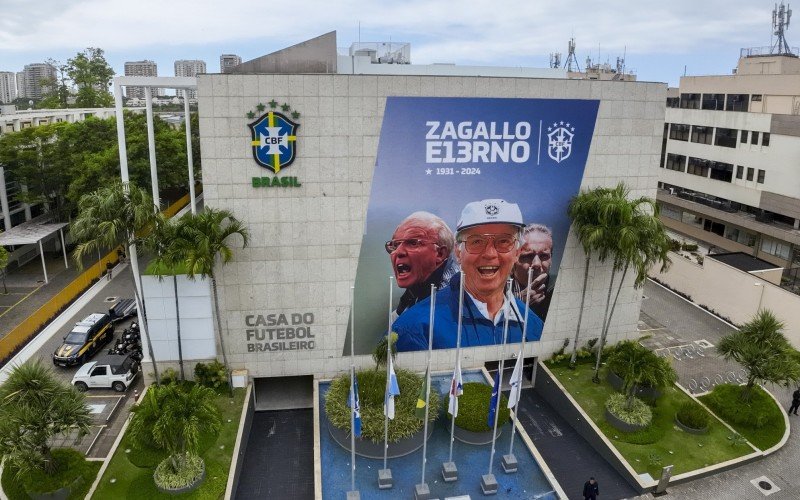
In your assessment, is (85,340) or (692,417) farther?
(85,340)

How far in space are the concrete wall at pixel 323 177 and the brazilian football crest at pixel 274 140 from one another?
1.10 feet

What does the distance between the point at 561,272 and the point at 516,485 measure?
423 inches

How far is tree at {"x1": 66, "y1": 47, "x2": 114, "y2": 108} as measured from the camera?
78.2m

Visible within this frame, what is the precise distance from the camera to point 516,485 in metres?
21.2

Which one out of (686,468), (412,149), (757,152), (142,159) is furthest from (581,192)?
(142,159)

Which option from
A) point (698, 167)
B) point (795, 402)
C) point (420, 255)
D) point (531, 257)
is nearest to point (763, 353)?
point (795, 402)

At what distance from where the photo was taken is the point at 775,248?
4409cm

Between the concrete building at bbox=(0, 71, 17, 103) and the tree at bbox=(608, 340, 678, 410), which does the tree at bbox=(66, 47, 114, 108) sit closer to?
the tree at bbox=(608, 340, 678, 410)

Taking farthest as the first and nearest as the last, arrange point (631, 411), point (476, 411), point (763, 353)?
point (631, 411) → point (763, 353) → point (476, 411)

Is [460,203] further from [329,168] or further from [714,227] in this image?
[714,227]

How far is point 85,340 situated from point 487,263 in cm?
2152

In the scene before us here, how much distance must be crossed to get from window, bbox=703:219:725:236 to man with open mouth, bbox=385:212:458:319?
117ft

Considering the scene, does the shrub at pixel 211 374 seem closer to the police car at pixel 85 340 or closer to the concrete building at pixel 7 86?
the police car at pixel 85 340

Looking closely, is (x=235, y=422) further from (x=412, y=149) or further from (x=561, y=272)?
(x=561, y=272)
